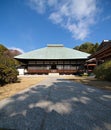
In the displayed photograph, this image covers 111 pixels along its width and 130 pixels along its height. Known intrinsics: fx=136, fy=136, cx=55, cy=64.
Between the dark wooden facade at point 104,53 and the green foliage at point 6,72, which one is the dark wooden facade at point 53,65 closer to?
the dark wooden facade at point 104,53

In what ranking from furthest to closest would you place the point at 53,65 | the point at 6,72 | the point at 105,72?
the point at 53,65 < the point at 105,72 < the point at 6,72

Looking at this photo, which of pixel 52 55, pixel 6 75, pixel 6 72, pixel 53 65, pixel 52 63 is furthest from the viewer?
pixel 52 55

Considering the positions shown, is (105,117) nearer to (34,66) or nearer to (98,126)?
(98,126)

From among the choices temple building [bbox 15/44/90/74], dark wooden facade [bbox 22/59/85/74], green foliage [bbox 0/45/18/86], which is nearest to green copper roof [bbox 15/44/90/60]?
temple building [bbox 15/44/90/74]

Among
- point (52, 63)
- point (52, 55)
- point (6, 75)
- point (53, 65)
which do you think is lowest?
point (6, 75)

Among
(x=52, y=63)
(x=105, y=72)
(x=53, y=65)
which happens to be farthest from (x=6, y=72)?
(x=53, y=65)

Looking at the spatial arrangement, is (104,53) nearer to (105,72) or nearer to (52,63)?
(105,72)

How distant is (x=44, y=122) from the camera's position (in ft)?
9.13

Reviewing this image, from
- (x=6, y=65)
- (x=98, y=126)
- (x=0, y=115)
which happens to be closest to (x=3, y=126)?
(x=0, y=115)

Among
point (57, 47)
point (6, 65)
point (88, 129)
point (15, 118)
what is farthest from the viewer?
point (57, 47)

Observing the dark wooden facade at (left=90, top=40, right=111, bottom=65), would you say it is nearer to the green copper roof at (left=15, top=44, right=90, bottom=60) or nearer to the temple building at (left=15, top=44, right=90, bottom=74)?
the green copper roof at (left=15, top=44, right=90, bottom=60)

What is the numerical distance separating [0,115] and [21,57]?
23.9 metres

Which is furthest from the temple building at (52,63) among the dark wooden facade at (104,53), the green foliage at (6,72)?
the green foliage at (6,72)

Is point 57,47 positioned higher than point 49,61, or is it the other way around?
point 57,47
